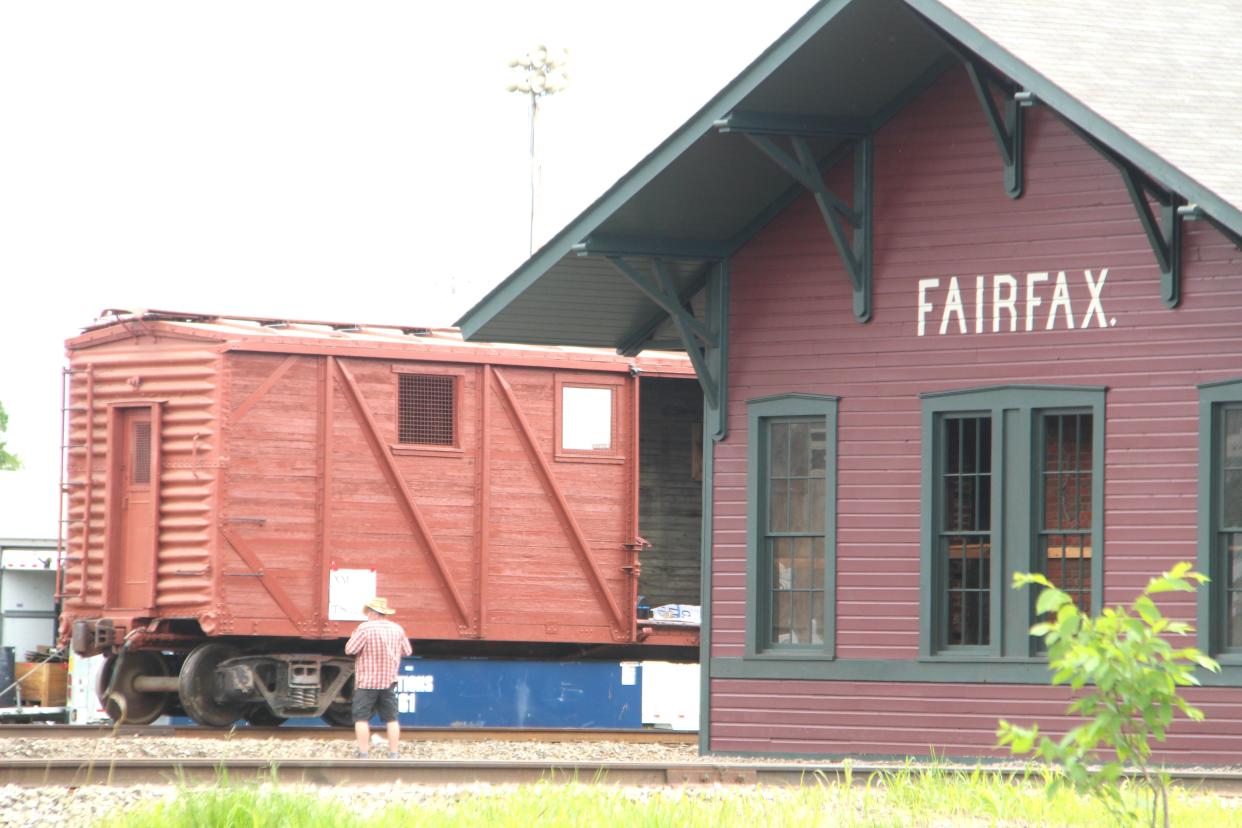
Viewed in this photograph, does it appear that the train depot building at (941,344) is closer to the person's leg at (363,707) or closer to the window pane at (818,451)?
the window pane at (818,451)

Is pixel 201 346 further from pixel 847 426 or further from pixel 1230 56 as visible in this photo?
pixel 1230 56

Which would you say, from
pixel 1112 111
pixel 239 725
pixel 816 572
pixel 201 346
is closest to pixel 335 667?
pixel 239 725

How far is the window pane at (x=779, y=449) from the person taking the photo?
53.1 feet

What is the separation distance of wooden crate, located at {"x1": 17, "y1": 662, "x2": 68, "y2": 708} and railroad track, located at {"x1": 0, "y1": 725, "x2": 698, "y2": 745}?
7.82 meters

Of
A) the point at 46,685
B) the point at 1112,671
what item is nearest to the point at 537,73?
the point at 46,685

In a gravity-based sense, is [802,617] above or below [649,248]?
below

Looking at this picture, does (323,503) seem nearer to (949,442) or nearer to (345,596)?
(345,596)

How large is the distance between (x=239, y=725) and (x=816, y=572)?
7285 millimetres

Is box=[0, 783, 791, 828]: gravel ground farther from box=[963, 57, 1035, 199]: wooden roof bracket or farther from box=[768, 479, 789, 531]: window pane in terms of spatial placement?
box=[963, 57, 1035, 199]: wooden roof bracket

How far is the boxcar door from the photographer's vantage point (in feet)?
64.5

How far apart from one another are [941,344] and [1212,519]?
8.70 ft

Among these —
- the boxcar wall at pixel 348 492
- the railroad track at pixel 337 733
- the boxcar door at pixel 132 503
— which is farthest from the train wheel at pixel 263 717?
the boxcar door at pixel 132 503

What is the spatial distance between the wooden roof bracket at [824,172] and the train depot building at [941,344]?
0.09 ft

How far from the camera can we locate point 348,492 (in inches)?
770
